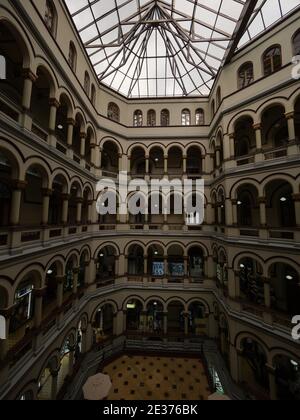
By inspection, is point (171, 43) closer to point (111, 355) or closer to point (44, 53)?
point (44, 53)

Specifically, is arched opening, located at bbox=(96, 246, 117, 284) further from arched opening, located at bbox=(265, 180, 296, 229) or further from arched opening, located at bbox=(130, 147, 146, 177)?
arched opening, located at bbox=(265, 180, 296, 229)

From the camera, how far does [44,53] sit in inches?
372

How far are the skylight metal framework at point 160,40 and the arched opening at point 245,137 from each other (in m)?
4.66

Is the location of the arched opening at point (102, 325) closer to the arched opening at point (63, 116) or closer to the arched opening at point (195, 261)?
the arched opening at point (195, 261)

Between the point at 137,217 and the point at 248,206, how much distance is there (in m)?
9.87

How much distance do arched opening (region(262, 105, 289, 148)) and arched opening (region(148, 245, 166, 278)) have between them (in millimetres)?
12541

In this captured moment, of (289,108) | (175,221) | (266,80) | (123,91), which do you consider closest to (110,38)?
(123,91)

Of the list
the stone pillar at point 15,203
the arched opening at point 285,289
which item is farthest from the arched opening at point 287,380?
the stone pillar at point 15,203

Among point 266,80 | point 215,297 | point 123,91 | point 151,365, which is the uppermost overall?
point 123,91

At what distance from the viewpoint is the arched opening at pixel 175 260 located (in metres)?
19.5

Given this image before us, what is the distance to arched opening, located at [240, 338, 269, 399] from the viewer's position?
12.0 m

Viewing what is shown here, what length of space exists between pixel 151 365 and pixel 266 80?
20.6 metres

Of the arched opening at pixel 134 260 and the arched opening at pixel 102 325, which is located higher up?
the arched opening at pixel 134 260

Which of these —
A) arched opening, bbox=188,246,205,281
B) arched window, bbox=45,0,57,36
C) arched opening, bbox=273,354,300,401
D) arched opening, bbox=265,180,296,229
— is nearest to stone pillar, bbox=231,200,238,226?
arched opening, bbox=265,180,296,229
